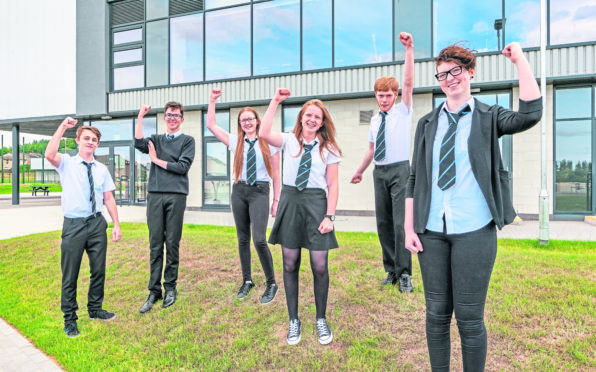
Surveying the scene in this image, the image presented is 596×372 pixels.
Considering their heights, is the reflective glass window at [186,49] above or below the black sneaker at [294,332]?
above

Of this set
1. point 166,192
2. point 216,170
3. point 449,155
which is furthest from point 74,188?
point 216,170

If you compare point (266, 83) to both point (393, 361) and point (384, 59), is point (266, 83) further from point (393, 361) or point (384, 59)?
point (393, 361)

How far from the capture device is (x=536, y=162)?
10.1m

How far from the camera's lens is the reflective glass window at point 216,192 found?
13.6 metres

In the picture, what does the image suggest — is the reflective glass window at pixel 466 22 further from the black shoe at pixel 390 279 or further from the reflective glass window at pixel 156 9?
the reflective glass window at pixel 156 9

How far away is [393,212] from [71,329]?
11.2 feet

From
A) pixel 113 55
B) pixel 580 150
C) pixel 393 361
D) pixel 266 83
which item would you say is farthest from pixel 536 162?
pixel 113 55

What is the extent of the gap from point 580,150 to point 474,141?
10918mm

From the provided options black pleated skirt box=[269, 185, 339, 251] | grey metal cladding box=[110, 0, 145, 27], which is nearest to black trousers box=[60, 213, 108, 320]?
black pleated skirt box=[269, 185, 339, 251]

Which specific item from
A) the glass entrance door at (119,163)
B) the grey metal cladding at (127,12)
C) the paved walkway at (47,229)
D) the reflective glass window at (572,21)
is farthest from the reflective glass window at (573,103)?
the glass entrance door at (119,163)

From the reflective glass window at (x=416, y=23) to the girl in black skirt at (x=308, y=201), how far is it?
30.0 ft

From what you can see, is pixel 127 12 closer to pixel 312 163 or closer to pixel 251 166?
pixel 251 166

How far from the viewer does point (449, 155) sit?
6.61ft

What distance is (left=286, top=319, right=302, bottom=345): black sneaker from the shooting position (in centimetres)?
306
